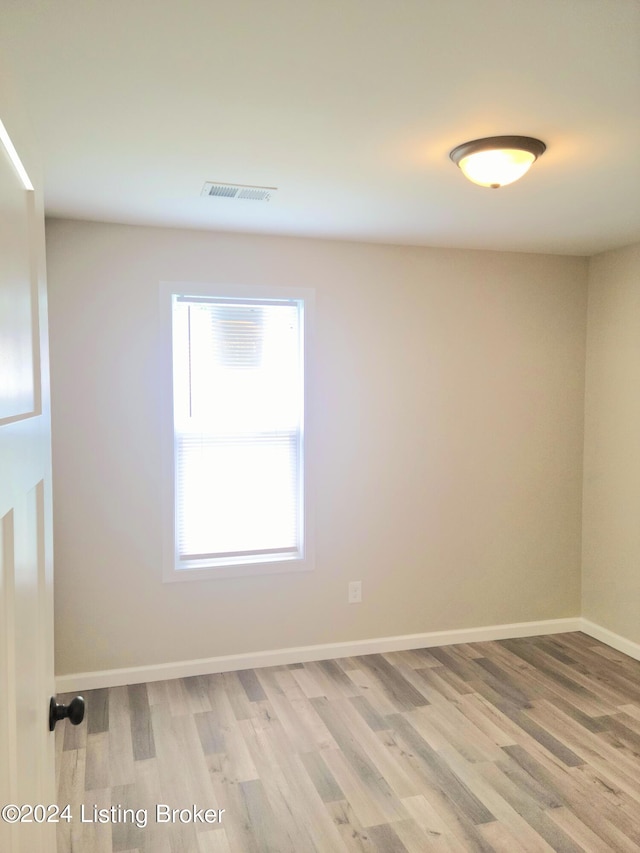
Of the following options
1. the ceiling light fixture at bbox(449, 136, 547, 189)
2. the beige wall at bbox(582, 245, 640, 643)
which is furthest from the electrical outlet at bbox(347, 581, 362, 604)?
the ceiling light fixture at bbox(449, 136, 547, 189)

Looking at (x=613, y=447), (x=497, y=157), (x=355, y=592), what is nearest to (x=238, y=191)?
(x=497, y=157)

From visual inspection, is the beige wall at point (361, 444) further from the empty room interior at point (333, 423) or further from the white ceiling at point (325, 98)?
the white ceiling at point (325, 98)

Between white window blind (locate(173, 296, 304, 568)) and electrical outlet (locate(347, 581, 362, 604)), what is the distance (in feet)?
1.30

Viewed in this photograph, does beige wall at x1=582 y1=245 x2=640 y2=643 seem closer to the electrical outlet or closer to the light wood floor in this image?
the light wood floor

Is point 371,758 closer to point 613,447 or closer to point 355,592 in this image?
point 355,592

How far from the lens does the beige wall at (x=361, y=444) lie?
335 cm

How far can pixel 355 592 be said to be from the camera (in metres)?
3.85

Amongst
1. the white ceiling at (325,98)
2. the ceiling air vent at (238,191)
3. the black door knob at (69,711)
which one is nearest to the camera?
the black door knob at (69,711)

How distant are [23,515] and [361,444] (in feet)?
9.48

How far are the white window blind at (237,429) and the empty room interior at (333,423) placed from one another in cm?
2

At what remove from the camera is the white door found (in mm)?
865

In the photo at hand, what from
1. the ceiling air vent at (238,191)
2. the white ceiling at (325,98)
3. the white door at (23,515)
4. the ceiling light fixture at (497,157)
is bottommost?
the white door at (23,515)

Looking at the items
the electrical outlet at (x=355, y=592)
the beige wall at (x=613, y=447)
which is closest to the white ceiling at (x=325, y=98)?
the beige wall at (x=613, y=447)

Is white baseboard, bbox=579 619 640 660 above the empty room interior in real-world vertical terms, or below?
below
